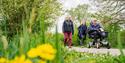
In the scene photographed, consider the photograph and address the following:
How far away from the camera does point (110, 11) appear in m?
33.2

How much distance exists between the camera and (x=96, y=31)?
72.0 ft

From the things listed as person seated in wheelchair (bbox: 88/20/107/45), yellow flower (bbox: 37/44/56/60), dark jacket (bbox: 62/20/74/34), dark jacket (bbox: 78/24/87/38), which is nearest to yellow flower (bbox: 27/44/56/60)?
yellow flower (bbox: 37/44/56/60)

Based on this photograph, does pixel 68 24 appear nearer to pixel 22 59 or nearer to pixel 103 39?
pixel 103 39

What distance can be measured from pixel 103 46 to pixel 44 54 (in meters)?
23.3

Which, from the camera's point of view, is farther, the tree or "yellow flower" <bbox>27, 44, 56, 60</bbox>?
the tree

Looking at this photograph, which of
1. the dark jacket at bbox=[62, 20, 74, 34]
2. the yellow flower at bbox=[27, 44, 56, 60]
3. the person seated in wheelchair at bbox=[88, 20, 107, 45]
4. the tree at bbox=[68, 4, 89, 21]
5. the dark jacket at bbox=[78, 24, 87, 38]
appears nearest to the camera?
the yellow flower at bbox=[27, 44, 56, 60]

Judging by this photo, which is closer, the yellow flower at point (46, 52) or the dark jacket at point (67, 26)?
the yellow flower at point (46, 52)

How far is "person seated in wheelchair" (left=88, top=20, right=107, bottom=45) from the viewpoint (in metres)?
21.4

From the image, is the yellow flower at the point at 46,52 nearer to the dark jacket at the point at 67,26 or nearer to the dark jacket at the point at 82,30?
the dark jacket at the point at 67,26

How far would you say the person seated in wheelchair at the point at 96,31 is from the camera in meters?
21.4

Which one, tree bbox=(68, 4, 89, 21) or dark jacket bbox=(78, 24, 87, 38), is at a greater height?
tree bbox=(68, 4, 89, 21)

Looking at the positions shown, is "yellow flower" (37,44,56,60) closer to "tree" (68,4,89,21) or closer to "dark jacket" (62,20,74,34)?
"dark jacket" (62,20,74,34)

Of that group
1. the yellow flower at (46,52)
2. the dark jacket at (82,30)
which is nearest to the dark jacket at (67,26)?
the dark jacket at (82,30)

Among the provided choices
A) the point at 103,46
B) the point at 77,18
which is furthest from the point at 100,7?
the point at 77,18
